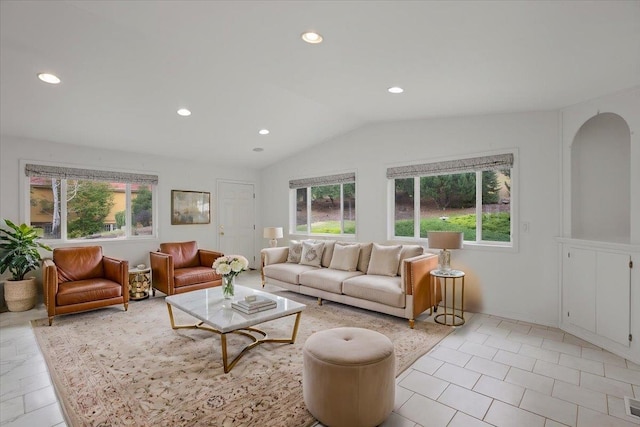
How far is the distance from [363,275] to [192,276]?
8.16 feet

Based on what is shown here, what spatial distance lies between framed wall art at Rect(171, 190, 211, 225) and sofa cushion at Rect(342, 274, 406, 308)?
338cm

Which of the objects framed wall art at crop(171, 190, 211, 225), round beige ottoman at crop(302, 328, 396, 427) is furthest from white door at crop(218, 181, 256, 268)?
round beige ottoman at crop(302, 328, 396, 427)

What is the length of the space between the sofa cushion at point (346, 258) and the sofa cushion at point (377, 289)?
398 mm

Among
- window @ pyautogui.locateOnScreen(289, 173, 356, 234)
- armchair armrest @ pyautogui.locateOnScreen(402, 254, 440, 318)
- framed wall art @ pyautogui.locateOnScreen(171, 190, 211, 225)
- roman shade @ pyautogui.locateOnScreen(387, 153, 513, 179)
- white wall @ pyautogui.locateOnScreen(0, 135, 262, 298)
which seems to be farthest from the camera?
framed wall art @ pyautogui.locateOnScreen(171, 190, 211, 225)

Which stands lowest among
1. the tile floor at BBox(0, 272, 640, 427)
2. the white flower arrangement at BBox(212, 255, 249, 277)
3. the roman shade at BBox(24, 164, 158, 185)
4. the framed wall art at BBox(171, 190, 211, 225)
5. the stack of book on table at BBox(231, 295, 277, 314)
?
the tile floor at BBox(0, 272, 640, 427)

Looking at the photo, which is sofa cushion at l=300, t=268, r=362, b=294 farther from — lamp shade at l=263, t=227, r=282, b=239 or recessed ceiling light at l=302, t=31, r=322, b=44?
recessed ceiling light at l=302, t=31, r=322, b=44

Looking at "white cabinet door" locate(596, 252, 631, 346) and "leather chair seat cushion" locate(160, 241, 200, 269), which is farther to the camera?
"leather chair seat cushion" locate(160, 241, 200, 269)

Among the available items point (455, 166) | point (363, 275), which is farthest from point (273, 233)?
point (455, 166)

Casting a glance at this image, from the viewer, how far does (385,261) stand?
14.1 ft

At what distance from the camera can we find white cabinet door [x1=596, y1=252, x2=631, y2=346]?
9.38ft

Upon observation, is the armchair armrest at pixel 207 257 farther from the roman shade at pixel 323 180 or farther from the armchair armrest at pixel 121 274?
the roman shade at pixel 323 180

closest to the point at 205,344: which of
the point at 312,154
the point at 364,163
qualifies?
the point at 364,163

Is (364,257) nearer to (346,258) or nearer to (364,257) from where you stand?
(364,257)

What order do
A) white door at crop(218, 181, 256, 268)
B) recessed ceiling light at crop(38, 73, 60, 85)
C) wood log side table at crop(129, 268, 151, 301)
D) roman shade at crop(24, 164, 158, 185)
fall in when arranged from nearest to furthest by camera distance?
recessed ceiling light at crop(38, 73, 60, 85)
roman shade at crop(24, 164, 158, 185)
wood log side table at crop(129, 268, 151, 301)
white door at crop(218, 181, 256, 268)
